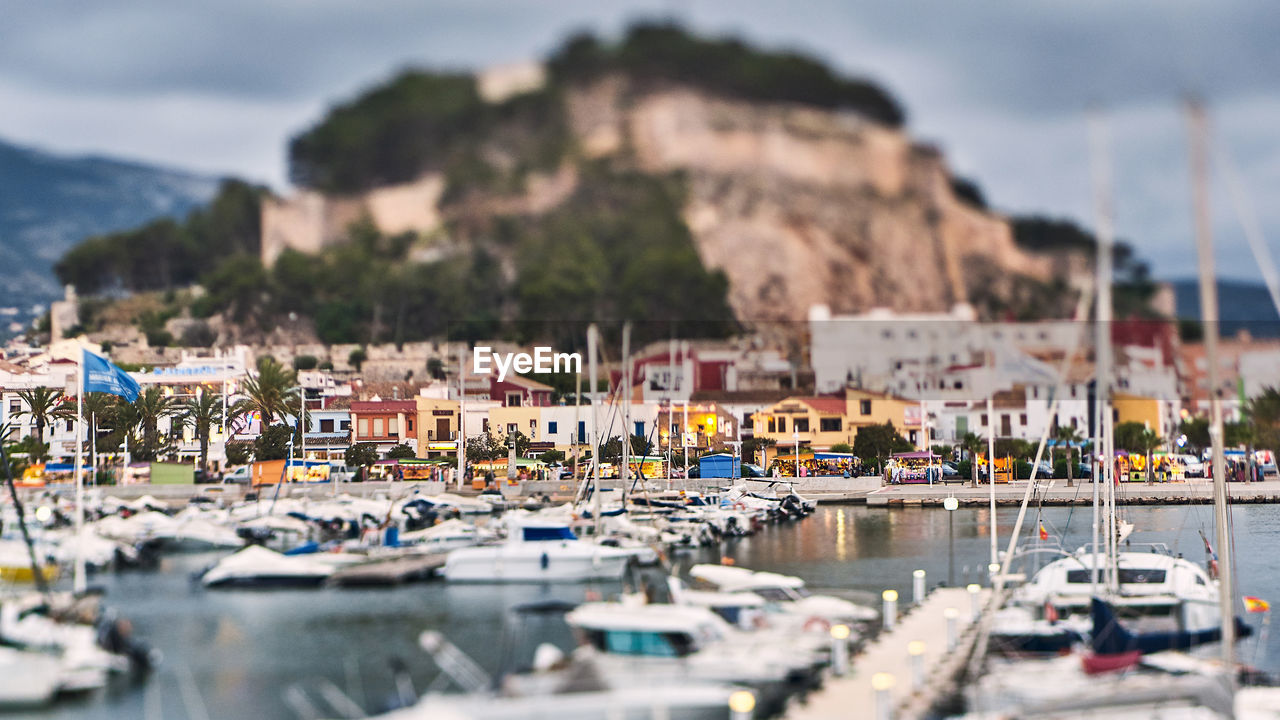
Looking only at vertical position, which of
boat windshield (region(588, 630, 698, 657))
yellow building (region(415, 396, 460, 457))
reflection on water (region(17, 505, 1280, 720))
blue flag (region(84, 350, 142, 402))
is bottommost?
reflection on water (region(17, 505, 1280, 720))

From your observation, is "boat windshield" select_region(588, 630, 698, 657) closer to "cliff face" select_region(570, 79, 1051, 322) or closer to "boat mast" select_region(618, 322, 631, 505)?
"boat mast" select_region(618, 322, 631, 505)

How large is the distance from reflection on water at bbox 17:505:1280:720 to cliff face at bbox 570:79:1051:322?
1359cm

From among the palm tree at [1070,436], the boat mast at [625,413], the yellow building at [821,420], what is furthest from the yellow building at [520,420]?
the palm tree at [1070,436]

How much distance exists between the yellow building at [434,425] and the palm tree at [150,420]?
6.99 meters

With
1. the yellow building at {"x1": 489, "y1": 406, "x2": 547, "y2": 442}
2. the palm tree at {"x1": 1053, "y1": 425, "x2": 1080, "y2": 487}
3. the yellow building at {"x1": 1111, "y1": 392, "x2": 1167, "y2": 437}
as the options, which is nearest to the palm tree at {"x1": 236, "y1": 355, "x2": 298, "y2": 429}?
the yellow building at {"x1": 489, "y1": 406, "x2": 547, "y2": 442}

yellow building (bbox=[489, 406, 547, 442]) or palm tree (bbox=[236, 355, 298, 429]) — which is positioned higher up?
palm tree (bbox=[236, 355, 298, 429])

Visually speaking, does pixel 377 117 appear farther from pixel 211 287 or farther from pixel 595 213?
pixel 211 287

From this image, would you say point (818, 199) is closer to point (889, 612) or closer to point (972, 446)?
point (972, 446)

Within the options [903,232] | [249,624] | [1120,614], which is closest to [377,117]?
[903,232]

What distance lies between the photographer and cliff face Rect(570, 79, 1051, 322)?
39.1 m

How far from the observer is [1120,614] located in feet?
47.1

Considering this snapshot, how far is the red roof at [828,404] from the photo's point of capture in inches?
1687

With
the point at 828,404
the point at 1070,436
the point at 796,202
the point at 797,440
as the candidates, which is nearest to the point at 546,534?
the point at 797,440

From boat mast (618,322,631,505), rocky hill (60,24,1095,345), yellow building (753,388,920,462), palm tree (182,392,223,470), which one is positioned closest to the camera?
boat mast (618,322,631,505)
